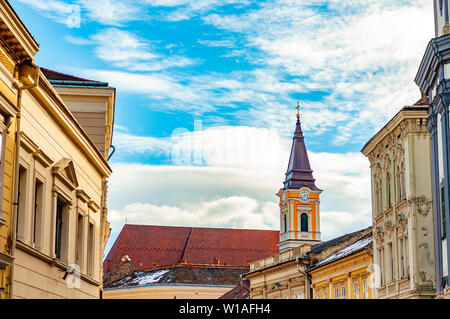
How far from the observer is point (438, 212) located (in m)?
24.7

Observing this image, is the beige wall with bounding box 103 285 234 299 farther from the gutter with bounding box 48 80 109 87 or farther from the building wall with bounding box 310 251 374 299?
the gutter with bounding box 48 80 109 87

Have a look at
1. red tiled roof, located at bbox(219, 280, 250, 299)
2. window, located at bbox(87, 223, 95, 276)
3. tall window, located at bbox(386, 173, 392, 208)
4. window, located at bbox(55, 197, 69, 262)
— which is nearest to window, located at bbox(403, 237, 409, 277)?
tall window, located at bbox(386, 173, 392, 208)

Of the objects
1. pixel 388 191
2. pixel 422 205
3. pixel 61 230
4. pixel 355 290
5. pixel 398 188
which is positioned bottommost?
pixel 61 230

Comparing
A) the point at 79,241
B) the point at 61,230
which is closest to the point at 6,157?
the point at 61,230

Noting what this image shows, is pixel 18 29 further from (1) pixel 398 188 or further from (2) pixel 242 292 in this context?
(2) pixel 242 292

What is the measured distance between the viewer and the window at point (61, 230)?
22.8 meters

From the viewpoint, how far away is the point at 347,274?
167ft

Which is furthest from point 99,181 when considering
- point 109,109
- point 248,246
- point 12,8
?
point 248,246

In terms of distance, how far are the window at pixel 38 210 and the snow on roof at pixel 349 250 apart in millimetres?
29076

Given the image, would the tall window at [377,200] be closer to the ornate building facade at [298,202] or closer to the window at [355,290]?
the window at [355,290]

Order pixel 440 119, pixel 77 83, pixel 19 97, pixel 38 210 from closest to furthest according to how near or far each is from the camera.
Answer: pixel 19 97, pixel 38 210, pixel 440 119, pixel 77 83

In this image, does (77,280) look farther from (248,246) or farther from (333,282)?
(248,246)

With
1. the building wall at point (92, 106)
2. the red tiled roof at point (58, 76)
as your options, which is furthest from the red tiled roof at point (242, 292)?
the red tiled roof at point (58, 76)

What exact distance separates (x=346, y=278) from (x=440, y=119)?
94.0 ft
